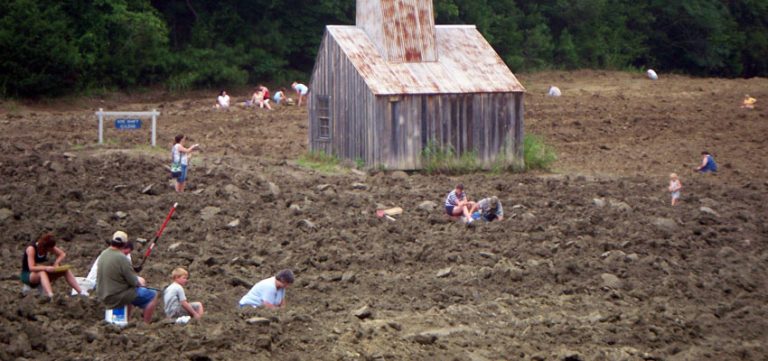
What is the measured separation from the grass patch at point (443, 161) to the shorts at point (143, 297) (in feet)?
47.7

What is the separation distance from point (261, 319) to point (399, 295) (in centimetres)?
294

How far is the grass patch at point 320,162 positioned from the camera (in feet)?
93.4

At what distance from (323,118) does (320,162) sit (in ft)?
4.54

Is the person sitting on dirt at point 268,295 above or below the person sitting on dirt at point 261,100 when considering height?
below

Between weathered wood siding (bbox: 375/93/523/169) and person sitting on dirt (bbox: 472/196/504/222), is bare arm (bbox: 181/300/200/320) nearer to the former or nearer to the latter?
person sitting on dirt (bbox: 472/196/504/222)

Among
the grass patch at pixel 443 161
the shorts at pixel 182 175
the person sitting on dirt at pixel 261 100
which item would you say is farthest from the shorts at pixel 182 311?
the person sitting on dirt at pixel 261 100

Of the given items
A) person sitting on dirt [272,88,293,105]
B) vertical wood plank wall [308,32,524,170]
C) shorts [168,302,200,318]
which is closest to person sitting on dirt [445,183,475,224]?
vertical wood plank wall [308,32,524,170]

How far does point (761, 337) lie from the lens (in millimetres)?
14492

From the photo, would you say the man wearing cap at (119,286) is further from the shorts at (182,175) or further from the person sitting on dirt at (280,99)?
the person sitting on dirt at (280,99)

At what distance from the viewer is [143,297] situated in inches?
552

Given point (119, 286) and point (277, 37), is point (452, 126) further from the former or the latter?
point (277, 37)

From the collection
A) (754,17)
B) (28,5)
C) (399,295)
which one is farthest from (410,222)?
(754,17)

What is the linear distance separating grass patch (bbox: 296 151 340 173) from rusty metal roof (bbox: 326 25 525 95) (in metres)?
2.23

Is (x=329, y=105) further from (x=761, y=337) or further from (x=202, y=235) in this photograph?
(x=761, y=337)
